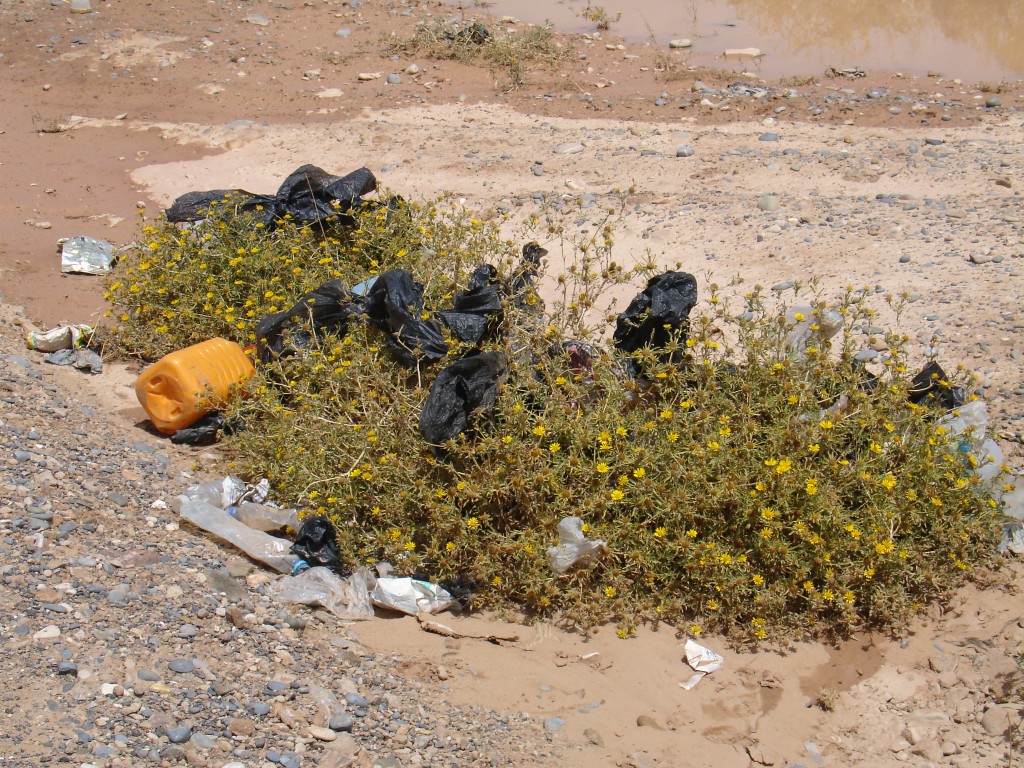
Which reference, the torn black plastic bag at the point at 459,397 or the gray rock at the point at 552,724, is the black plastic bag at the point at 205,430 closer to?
the torn black plastic bag at the point at 459,397

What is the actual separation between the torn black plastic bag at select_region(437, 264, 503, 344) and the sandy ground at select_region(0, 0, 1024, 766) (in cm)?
106

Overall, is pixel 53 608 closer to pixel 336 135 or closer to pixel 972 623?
pixel 972 623

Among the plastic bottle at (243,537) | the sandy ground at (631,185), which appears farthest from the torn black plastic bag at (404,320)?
the sandy ground at (631,185)

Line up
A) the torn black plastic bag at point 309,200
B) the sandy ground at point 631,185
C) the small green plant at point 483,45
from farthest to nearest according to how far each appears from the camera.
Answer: the small green plant at point 483,45
the torn black plastic bag at point 309,200
the sandy ground at point 631,185

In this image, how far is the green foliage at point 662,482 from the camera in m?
3.47

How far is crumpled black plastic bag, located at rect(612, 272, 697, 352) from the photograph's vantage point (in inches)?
168

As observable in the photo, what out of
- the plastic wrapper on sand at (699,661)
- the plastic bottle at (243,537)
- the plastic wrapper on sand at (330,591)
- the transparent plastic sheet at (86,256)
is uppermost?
A: the transparent plastic sheet at (86,256)

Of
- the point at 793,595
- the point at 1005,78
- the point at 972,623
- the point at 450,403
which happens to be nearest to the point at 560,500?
the point at 450,403

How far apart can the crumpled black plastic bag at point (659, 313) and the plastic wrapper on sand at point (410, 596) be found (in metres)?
1.44

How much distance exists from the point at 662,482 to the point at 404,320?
56.4 inches

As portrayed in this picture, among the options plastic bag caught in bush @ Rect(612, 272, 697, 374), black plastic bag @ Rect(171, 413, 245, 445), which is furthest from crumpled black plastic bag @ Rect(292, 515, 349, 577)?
plastic bag caught in bush @ Rect(612, 272, 697, 374)

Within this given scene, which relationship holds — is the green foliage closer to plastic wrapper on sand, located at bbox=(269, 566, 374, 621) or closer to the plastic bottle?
plastic wrapper on sand, located at bbox=(269, 566, 374, 621)

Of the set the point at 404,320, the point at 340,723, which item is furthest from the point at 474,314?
the point at 340,723

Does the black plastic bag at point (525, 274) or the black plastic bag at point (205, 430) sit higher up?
the black plastic bag at point (525, 274)
